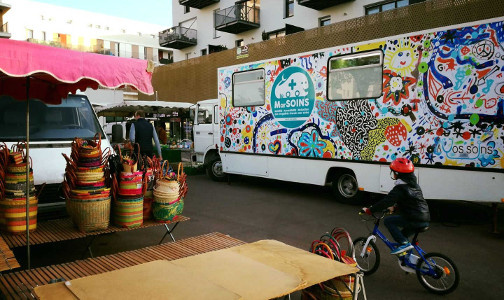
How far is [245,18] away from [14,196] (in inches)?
981

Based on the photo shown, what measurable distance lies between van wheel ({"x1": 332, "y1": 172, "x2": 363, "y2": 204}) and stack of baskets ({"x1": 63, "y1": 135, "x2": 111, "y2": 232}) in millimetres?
5919

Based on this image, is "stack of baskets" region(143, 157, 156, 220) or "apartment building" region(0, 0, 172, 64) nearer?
"stack of baskets" region(143, 157, 156, 220)

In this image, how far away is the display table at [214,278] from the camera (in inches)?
87.8

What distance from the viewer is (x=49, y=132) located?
21.5ft

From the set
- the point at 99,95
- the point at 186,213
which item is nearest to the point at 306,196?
the point at 186,213

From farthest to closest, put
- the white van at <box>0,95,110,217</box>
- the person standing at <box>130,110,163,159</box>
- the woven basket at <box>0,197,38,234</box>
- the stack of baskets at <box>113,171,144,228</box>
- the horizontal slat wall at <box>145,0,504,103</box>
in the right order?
1. the horizontal slat wall at <box>145,0,504,103</box>
2. the person standing at <box>130,110,163,159</box>
3. the white van at <box>0,95,110,217</box>
4. the stack of baskets at <box>113,171,144,228</box>
5. the woven basket at <box>0,197,38,234</box>

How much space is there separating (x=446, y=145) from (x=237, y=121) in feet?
18.4

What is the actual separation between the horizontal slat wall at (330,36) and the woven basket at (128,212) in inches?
578

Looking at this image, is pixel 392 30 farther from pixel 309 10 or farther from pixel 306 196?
pixel 306 196

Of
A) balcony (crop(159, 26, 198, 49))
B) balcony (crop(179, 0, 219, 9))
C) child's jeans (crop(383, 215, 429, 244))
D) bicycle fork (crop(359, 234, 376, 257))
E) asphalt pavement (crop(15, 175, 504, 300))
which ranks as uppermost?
balcony (crop(179, 0, 219, 9))

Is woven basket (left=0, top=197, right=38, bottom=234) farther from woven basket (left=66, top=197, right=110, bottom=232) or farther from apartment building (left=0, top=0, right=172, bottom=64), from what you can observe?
apartment building (left=0, top=0, right=172, bottom=64)

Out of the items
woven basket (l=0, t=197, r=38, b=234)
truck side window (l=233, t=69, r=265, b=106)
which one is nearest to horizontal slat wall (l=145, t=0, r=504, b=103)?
truck side window (l=233, t=69, r=265, b=106)

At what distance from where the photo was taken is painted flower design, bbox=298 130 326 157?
924 cm

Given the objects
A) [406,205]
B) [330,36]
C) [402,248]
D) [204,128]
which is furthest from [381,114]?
[330,36]
